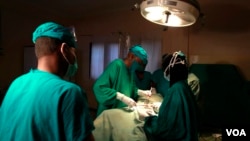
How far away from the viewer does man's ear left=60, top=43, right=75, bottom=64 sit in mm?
885

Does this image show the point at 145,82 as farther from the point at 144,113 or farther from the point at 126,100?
the point at 144,113

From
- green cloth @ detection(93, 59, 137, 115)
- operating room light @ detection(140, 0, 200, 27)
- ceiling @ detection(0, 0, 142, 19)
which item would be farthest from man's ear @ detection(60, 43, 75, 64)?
ceiling @ detection(0, 0, 142, 19)

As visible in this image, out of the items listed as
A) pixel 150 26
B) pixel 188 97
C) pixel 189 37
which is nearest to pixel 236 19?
pixel 189 37

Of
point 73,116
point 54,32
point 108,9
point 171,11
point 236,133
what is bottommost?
point 236,133

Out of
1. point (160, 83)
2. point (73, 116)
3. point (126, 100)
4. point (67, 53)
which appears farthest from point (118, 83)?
point (73, 116)

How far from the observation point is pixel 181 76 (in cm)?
155

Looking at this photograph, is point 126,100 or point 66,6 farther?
point 66,6

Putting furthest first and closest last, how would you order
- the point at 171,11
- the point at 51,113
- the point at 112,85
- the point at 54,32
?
1. the point at 112,85
2. the point at 171,11
3. the point at 54,32
4. the point at 51,113

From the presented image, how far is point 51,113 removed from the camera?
30.4 inches

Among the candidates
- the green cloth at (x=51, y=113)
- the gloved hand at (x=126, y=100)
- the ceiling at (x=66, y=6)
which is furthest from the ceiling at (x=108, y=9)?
the green cloth at (x=51, y=113)

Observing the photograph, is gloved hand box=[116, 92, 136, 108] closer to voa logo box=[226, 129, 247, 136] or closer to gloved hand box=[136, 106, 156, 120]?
gloved hand box=[136, 106, 156, 120]

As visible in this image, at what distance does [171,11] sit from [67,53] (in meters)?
0.89

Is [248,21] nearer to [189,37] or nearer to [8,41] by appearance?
[189,37]

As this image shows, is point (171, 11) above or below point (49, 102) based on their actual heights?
above
